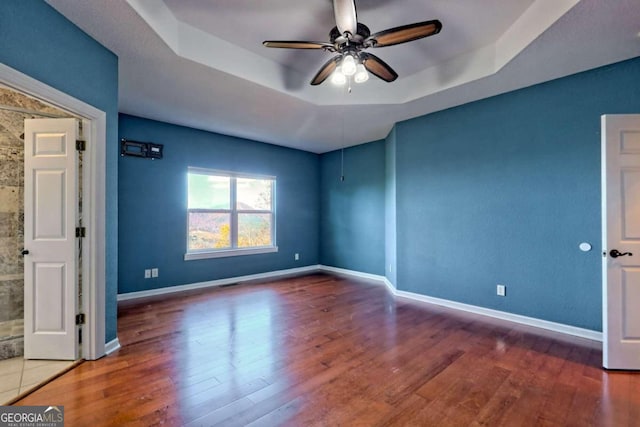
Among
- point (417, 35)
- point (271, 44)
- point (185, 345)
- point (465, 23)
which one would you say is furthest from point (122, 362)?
point (465, 23)

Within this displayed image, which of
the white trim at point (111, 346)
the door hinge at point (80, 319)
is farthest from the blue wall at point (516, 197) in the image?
the door hinge at point (80, 319)

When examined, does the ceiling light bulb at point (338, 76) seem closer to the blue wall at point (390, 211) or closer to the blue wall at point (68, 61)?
the blue wall at point (68, 61)

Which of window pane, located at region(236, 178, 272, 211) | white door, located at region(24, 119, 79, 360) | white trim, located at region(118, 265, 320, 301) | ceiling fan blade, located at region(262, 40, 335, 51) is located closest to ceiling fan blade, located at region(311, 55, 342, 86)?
ceiling fan blade, located at region(262, 40, 335, 51)

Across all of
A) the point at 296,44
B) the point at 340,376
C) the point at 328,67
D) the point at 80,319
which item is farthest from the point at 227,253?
the point at 296,44

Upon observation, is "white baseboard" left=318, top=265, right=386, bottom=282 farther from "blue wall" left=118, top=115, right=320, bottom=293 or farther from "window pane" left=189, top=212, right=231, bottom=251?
"window pane" left=189, top=212, right=231, bottom=251

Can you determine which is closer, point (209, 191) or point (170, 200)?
point (170, 200)

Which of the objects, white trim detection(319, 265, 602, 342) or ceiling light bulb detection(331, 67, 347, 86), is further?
white trim detection(319, 265, 602, 342)

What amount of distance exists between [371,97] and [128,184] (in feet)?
12.1

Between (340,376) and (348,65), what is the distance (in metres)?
2.44

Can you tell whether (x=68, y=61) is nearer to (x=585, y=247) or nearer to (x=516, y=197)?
(x=516, y=197)

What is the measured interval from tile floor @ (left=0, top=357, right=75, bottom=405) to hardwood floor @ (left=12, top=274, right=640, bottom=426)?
14 centimetres

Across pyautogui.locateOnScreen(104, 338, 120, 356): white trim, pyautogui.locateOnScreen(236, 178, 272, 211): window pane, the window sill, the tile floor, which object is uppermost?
pyautogui.locateOnScreen(236, 178, 272, 211): window pane

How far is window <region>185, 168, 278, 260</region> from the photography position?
4.84 meters

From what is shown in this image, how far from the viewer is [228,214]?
17.1 feet
